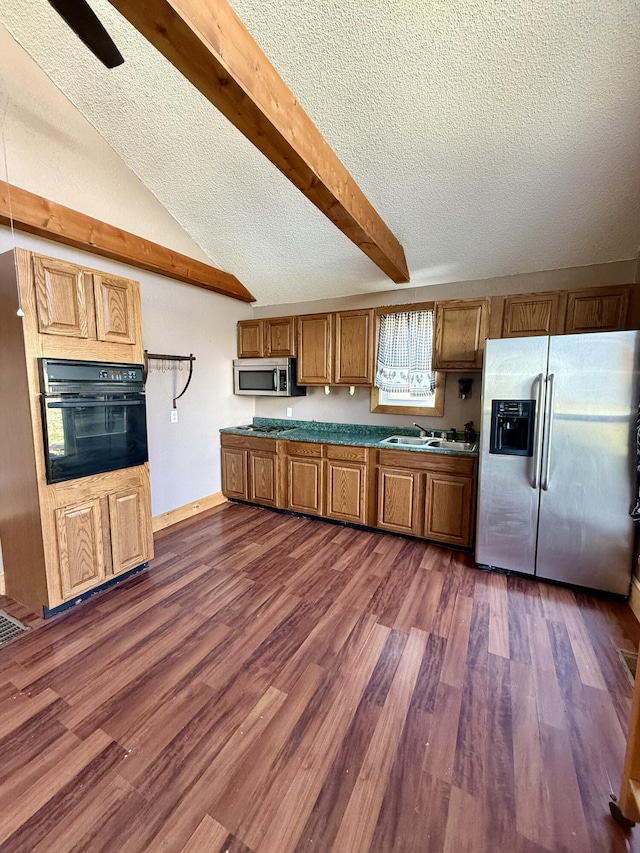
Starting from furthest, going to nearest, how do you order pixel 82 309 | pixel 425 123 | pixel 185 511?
pixel 185 511
pixel 82 309
pixel 425 123

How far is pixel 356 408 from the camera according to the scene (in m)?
4.06

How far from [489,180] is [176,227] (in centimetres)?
266

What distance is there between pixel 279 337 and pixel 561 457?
9.67ft

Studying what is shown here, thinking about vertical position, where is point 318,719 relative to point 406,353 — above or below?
below

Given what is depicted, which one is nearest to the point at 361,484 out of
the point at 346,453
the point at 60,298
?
the point at 346,453

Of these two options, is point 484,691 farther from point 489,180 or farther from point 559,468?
point 489,180

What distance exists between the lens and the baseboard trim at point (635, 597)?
7.35 feet

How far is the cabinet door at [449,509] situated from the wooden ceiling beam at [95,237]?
9.74 ft

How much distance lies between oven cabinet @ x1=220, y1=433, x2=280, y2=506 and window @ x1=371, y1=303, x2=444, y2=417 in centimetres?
144

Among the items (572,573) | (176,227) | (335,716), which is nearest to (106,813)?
(335,716)

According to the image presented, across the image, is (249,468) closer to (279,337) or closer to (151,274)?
(279,337)

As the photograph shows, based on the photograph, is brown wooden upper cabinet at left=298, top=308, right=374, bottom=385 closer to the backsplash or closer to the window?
the window

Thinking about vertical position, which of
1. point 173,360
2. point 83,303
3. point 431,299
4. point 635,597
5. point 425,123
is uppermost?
point 425,123

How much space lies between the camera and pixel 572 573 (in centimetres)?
250
